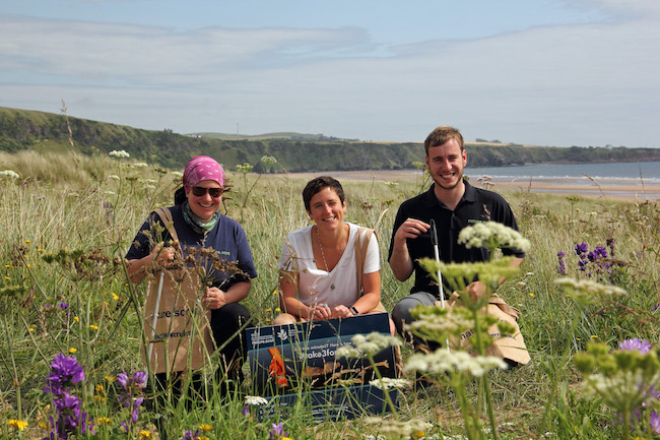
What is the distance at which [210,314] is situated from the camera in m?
3.40

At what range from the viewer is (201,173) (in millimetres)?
3324

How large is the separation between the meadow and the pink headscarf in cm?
50

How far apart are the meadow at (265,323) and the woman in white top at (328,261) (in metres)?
0.49

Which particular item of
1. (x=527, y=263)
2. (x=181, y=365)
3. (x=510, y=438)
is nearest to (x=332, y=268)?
(x=181, y=365)

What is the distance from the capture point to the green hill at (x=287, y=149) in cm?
8394

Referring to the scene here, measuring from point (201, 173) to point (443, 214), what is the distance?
1.57 meters

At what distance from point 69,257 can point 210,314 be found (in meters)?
1.30

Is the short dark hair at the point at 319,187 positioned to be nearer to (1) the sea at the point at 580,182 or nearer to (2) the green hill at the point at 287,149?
(1) the sea at the point at 580,182

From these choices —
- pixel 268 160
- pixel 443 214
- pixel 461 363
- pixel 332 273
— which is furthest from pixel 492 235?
pixel 268 160

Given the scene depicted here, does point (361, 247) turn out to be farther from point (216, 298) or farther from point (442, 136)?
point (216, 298)

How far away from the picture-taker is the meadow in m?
2.04

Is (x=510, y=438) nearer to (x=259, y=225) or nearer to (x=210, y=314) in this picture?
(x=210, y=314)

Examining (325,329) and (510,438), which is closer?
(510,438)

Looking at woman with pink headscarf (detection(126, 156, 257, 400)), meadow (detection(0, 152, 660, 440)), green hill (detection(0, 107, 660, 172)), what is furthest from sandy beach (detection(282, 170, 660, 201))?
green hill (detection(0, 107, 660, 172))
